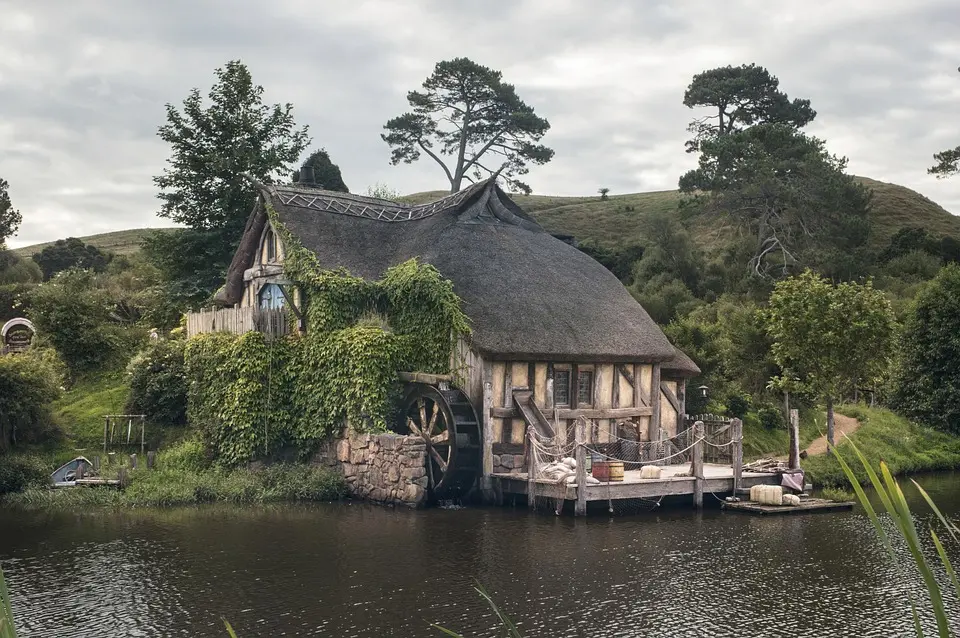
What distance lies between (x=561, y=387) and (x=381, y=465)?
16.9ft

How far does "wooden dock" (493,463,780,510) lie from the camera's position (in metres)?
21.3

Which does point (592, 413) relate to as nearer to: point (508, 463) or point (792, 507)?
point (508, 463)

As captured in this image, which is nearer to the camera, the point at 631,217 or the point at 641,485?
the point at 641,485

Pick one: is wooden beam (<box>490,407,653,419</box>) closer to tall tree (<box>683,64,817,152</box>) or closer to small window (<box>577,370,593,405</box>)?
small window (<box>577,370,593,405</box>)

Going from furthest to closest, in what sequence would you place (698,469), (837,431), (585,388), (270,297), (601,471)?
(837,431) < (270,297) < (585,388) < (698,469) < (601,471)

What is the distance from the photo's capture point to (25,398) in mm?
25812

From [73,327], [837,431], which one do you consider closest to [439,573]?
[837,431]

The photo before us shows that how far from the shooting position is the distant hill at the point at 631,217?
74.4 meters

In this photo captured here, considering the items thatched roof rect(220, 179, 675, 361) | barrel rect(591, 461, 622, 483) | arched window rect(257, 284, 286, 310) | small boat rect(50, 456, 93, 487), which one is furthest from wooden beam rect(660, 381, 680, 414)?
small boat rect(50, 456, 93, 487)

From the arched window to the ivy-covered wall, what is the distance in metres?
1.57

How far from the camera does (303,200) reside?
2877cm

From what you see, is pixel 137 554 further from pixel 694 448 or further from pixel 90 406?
pixel 90 406

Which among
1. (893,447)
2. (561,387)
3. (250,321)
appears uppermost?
(250,321)

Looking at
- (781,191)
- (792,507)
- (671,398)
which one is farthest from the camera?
(781,191)
